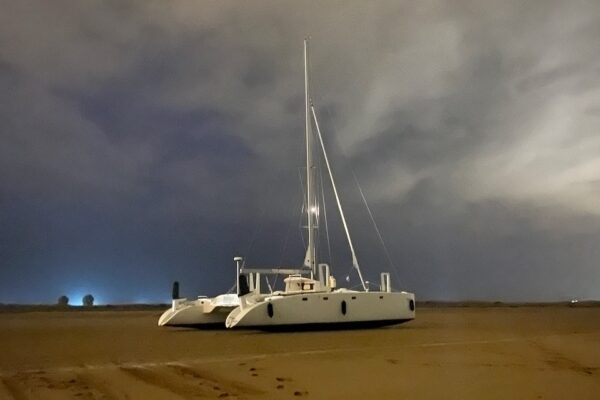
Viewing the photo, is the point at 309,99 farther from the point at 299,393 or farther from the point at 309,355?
the point at 299,393

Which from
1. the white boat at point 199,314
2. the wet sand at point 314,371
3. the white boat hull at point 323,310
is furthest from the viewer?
the white boat at point 199,314

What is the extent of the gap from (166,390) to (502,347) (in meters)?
9.40

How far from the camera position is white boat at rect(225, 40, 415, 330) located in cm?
2320

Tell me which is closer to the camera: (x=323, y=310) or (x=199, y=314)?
(x=323, y=310)

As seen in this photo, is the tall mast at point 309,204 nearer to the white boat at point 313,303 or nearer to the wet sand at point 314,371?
the white boat at point 313,303

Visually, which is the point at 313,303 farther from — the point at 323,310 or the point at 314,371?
the point at 314,371

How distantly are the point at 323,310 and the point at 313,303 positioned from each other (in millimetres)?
487

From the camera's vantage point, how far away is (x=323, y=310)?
79.1ft

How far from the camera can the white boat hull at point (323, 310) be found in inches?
909

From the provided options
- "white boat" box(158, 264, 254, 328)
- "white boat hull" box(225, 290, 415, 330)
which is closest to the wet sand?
"white boat hull" box(225, 290, 415, 330)

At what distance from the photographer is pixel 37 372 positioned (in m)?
12.0

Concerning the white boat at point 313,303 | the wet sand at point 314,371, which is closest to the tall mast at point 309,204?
the white boat at point 313,303

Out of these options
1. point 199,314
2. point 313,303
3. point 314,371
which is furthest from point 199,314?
point 314,371

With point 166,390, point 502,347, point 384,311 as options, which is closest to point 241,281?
point 384,311
